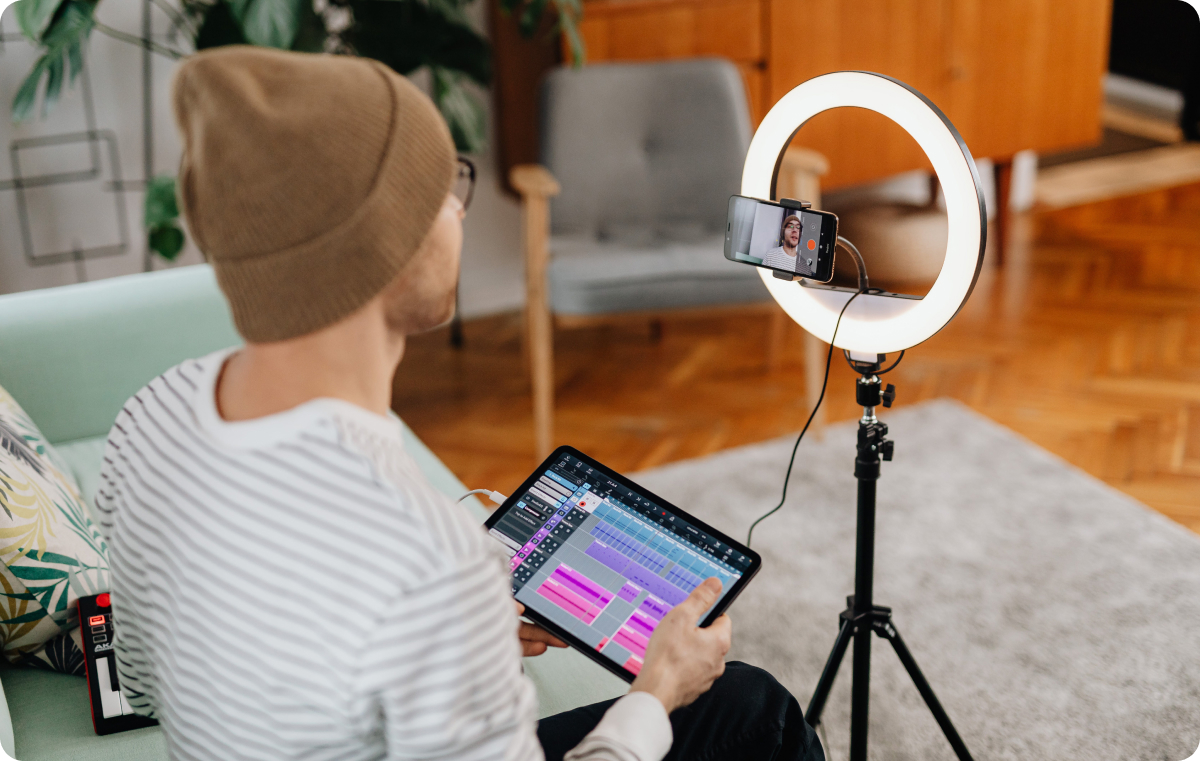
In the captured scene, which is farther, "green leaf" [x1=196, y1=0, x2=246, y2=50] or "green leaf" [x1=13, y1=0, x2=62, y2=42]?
"green leaf" [x1=196, y1=0, x2=246, y2=50]

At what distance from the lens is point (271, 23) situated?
217 cm

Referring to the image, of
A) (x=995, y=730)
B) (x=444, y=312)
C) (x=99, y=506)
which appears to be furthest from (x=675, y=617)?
(x=995, y=730)

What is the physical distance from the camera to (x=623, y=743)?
0.78m

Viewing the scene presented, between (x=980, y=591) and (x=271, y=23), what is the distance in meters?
1.85

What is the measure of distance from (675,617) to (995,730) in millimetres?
947

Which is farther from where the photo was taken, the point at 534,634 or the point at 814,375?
the point at 814,375

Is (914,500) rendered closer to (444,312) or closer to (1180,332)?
(1180,332)

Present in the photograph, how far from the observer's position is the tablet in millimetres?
Answer: 994

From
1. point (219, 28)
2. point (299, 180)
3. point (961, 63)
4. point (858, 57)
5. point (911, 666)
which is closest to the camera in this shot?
point (299, 180)

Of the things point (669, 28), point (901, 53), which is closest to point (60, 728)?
point (669, 28)

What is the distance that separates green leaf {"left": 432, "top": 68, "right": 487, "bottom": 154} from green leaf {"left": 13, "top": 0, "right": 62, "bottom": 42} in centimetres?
86

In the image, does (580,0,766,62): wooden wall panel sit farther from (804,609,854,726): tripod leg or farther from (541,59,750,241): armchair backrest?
(804,609,854,726): tripod leg

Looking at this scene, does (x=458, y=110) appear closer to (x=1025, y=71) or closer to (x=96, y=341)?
(x=96, y=341)

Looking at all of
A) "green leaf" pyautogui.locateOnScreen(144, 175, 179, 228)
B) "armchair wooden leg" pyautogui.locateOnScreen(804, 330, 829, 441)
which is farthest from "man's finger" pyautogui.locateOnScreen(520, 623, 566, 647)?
"green leaf" pyautogui.locateOnScreen(144, 175, 179, 228)
